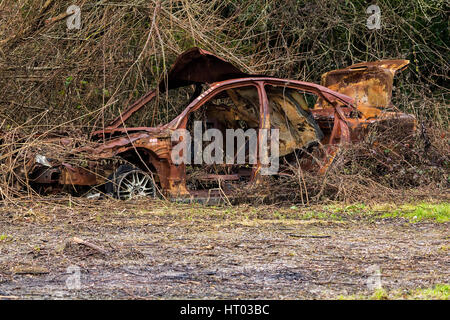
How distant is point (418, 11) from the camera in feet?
46.2

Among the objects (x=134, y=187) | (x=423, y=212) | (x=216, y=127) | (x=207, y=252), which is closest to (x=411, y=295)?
(x=207, y=252)

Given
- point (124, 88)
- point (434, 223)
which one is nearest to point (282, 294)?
point (434, 223)

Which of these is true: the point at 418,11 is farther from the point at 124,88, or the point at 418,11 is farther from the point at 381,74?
the point at 124,88

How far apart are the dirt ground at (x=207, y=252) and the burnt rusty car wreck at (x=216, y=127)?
14.8 inches

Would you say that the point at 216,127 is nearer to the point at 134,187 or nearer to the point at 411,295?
the point at 134,187

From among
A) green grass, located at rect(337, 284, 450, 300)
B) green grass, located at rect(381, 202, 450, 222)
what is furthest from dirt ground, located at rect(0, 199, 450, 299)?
green grass, located at rect(381, 202, 450, 222)

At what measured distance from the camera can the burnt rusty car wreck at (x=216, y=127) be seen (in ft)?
27.5

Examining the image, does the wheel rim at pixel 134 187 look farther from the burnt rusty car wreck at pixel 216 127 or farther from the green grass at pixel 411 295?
the green grass at pixel 411 295

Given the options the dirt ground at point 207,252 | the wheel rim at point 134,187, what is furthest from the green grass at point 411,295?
the wheel rim at point 134,187

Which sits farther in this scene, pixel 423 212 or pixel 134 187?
pixel 134 187

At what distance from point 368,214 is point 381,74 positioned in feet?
9.98

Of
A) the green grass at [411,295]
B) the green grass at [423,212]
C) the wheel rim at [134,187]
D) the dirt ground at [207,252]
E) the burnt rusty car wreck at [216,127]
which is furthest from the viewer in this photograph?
the wheel rim at [134,187]

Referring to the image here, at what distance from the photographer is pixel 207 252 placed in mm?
A: 5520

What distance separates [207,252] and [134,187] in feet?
10.9
